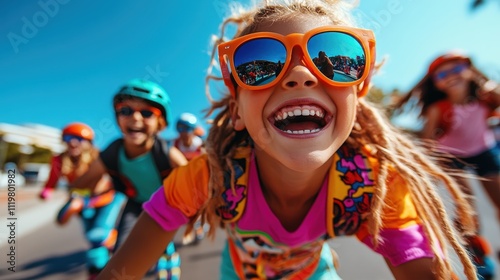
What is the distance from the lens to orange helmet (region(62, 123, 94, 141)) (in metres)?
3.92

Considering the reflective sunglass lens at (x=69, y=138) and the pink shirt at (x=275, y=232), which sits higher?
the reflective sunglass lens at (x=69, y=138)

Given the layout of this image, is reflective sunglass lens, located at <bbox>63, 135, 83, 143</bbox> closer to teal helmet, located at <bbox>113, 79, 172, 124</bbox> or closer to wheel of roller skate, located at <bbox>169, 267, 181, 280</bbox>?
teal helmet, located at <bbox>113, 79, 172, 124</bbox>

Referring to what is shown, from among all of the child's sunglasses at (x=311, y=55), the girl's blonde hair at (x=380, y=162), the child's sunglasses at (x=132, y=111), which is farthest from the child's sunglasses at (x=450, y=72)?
the child's sunglasses at (x=132, y=111)

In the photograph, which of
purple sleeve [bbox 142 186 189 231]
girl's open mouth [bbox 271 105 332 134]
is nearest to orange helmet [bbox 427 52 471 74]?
girl's open mouth [bbox 271 105 332 134]

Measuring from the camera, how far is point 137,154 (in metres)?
2.82

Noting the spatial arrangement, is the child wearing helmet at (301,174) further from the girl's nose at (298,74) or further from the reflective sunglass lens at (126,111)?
the reflective sunglass lens at (126,111)

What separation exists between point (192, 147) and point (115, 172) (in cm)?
288

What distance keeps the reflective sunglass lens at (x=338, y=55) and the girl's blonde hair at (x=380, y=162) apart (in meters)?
0.21

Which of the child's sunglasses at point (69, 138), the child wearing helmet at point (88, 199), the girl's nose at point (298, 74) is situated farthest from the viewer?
the child's sunglasses at point (69, 138)

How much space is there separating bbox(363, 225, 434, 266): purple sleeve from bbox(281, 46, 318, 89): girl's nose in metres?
0.69

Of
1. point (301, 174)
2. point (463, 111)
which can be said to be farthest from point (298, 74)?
point (463, 111)

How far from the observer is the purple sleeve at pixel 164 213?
1.32 m

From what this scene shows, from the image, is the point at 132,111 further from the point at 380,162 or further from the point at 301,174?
the point at 380,162

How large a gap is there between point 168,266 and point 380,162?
7.27ft
